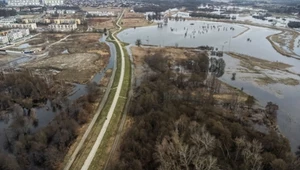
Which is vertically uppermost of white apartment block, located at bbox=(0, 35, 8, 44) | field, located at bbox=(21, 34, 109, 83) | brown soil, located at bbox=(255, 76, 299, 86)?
white apartment block, located at bbox=(0, 35, 8, 44)

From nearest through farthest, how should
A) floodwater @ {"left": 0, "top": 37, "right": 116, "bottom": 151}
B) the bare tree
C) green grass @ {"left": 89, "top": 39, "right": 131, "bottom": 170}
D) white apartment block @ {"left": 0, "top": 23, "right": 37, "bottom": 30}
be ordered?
the bare tree
green grass @ {"left": 89, "top": 39, "right": 131, "bottom": 170}
floodwater @ {"left": 0, "top": 37, "right": 116, "bottom": 151}
white apartment block @ {"left": 0, "top": 23, "right": 37, "bottom": 30}

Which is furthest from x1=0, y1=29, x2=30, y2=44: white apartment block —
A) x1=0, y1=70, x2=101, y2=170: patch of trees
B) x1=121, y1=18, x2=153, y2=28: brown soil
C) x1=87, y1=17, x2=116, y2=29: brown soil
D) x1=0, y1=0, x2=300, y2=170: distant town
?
x1=0, y1=70, x2=101, y2=170: patch of trees

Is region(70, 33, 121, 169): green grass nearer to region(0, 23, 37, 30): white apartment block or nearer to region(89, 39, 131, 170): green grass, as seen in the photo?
region(89, 39, 131, 170): green grass

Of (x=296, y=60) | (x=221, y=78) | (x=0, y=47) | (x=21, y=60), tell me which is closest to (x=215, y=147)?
(x=221, y=78)

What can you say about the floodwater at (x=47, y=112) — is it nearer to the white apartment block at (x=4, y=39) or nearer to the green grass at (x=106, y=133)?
the green grass at (x=106, y=133)

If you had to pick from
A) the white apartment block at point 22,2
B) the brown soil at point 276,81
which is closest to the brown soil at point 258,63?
the brown soil at point 276,81

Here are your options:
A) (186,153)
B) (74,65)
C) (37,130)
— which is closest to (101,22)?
(74,65)
